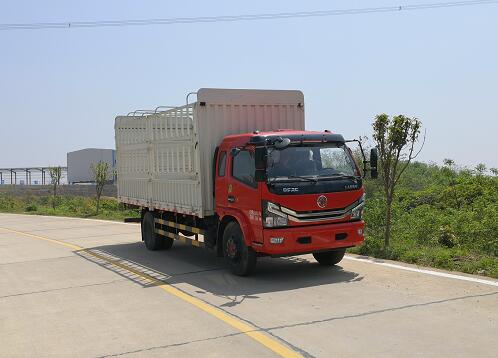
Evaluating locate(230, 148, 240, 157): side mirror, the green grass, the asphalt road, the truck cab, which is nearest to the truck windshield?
the truck cab

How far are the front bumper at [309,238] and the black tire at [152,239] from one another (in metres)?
4.88

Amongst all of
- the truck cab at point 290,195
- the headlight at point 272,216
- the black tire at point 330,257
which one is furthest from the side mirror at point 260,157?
the black tire at point 330,257

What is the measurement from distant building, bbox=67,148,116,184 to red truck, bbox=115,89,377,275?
167 feet

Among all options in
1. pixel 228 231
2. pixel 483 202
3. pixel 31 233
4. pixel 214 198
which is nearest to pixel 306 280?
pixel 228 231

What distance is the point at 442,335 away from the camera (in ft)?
19.0

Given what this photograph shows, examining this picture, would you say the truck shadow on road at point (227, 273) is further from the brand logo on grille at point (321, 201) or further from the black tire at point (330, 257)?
the brand logo on grille at point (321, 201)

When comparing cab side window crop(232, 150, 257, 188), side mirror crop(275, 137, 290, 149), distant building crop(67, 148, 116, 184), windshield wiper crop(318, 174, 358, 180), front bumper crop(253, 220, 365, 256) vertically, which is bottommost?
front bumper crop(253, 220, 365, 256)

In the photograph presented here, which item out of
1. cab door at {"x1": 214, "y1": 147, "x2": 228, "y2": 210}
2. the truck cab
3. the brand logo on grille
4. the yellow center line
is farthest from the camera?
cab door at {"x1": 214, "y1": 147, "x2": 228, "y2": 210}

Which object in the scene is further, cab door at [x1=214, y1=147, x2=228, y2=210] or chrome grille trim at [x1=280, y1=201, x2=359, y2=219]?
cab door at [x1=214, y1=147, x2=228, y2=210]

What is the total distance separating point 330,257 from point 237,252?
6.01 ft

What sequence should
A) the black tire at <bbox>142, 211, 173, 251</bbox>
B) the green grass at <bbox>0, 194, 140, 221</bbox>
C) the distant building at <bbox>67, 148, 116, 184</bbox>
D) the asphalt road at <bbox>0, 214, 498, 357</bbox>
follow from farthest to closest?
1. the distant building at <bbox>67, 148, 116, 184</bbox>
2. the green grass at <bbox>0, 194, 140, 221</bbox>
3. the black tire at <bbox>142, 211, 173, 251</bbox>
4. the asphalt road at <bbox>0, 214, 498, 357</bbox>

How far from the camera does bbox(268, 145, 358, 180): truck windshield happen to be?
28.8 feet

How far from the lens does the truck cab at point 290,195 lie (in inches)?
337

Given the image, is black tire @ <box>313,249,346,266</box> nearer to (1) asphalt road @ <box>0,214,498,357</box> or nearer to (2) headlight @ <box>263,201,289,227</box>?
(1) asphalt road @ <box>0,214,498,357</box>
